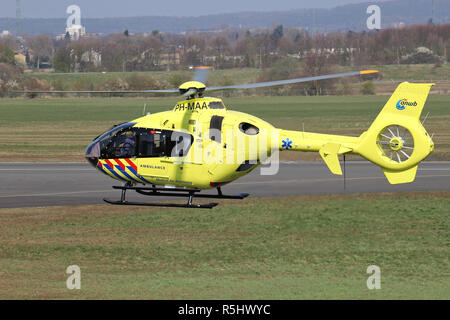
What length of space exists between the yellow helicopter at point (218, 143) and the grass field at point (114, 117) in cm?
2802

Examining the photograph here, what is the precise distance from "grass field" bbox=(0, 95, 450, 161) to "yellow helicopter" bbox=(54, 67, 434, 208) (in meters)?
28.0

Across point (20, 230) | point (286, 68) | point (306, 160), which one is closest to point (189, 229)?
point (20, 230)

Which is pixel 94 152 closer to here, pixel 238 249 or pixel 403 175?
pixel 238 249

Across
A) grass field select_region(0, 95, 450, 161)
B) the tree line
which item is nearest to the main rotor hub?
grass field select_region(0, 95, 450, 161)

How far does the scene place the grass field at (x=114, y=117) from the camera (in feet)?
196

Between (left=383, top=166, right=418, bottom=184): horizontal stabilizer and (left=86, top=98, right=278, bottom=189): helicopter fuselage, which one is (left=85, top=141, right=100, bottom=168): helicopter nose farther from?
(left=383, top=166, right=418, bottom=184): horizontal stabilizer

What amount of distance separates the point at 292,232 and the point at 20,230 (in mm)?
10662

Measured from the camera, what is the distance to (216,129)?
24.6 meters

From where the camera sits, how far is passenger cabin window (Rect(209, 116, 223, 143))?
24.6 meters

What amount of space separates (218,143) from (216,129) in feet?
1.47

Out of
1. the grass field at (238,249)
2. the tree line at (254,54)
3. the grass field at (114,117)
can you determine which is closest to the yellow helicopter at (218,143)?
the grass field at (238,249)

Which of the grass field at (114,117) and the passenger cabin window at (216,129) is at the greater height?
the passenger cabin window at (216,129)

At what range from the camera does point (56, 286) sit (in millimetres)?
23641

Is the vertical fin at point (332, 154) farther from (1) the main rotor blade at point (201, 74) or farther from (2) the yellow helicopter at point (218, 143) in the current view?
(1) the main rotor blade at point (201, 74)
